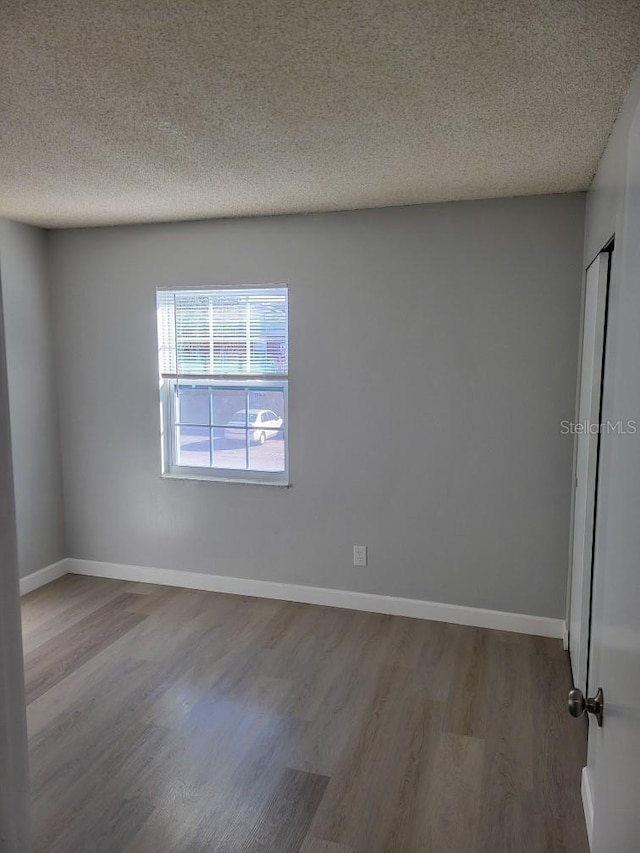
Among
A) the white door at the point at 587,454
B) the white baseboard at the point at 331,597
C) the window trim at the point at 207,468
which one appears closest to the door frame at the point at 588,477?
the white door at the point at 587,454

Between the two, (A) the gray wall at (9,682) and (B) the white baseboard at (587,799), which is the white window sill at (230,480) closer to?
(B) the white baseboard at (587,799)

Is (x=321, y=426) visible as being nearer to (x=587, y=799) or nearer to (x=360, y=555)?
(x=360, y=555)

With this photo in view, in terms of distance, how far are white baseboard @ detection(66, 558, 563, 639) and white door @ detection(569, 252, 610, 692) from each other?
1.54 feet

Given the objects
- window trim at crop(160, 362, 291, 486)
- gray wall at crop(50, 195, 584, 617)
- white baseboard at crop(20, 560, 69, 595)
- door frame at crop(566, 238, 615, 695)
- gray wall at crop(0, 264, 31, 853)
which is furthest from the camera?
white baseboard at crop(20, 560, 69, 595)

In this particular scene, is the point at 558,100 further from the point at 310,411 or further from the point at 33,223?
the point at 33,223

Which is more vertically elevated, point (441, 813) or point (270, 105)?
point (270, 105)

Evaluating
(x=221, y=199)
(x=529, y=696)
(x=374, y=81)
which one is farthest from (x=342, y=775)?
(x=221, y=199)

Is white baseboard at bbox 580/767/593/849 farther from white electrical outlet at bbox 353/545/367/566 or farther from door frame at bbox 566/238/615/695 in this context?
white electrical outlet at bbox 353/545/367/566

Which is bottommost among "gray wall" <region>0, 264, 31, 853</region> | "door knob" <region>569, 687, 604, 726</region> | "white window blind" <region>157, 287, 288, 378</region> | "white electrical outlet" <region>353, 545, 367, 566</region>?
"white electrical outlet" <region>353, 545, 367, 566</region>

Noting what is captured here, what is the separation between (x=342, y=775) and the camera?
7.84 ft

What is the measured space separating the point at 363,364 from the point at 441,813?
2341mm

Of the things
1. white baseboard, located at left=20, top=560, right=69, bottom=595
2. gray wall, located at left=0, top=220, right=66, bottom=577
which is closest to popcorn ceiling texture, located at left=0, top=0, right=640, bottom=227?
gray wall, located at left=0, top=220, right=66, bottom=577

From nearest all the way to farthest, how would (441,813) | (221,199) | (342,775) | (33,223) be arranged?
(441,813) < (342,775) < (221,199) < (33,223)

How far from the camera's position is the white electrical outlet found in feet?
12.6
